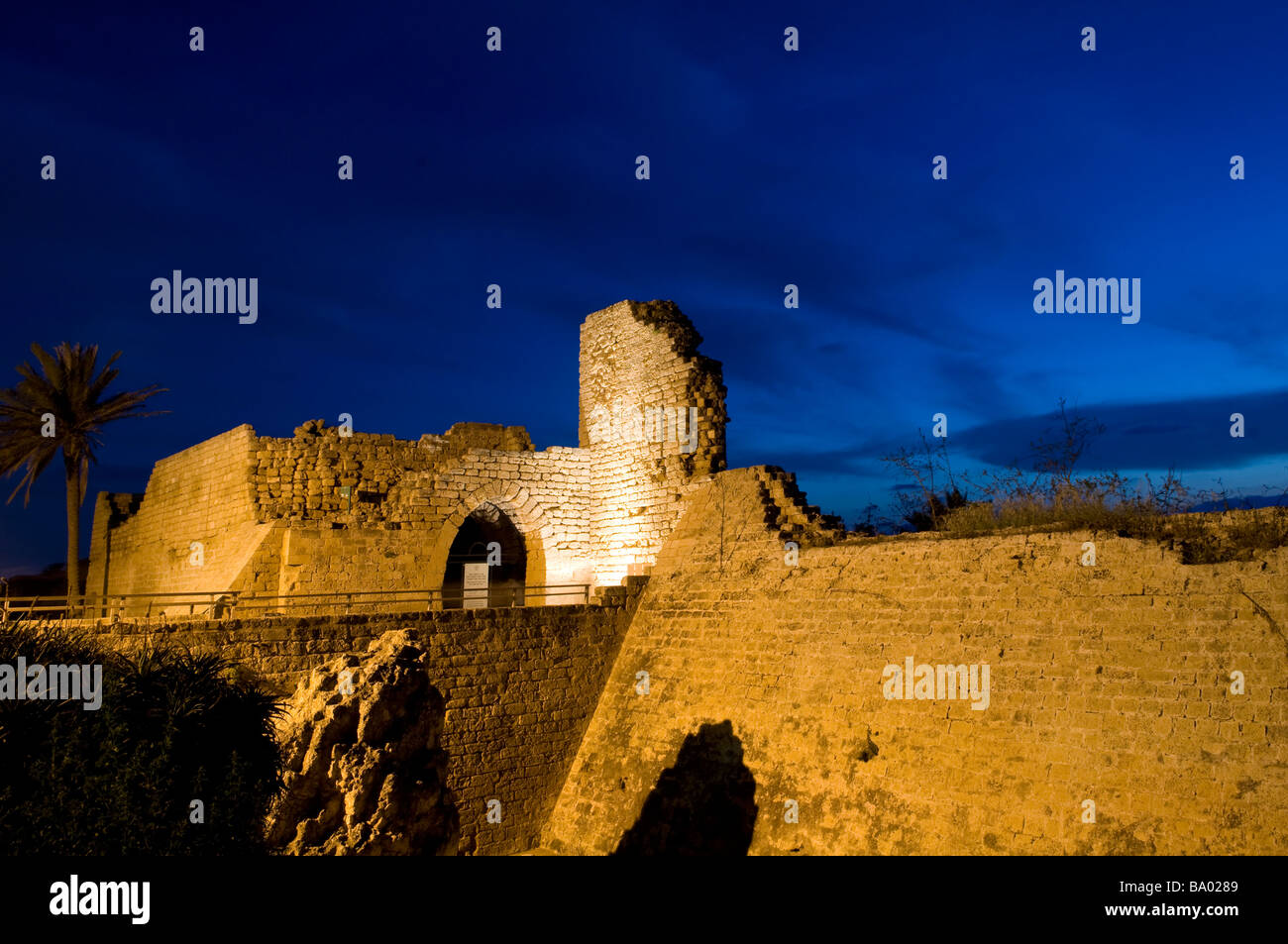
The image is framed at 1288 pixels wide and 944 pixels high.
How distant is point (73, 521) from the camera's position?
19.8 metres

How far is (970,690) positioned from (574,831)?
5992mm

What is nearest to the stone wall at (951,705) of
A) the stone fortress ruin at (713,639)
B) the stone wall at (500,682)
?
the stone fortress ruin at (713,639)

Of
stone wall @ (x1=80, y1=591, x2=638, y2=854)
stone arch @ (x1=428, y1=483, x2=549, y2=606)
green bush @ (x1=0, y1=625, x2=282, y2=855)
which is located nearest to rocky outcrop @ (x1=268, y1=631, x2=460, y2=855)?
stone wall @ (x1=80, y1=591, x2=638, y2=854)

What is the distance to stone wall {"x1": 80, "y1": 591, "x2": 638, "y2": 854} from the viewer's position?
11.6 metres

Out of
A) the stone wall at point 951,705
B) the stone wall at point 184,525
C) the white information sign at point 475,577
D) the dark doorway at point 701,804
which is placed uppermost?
the stone wall at point 184,525

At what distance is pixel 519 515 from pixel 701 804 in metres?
7.81

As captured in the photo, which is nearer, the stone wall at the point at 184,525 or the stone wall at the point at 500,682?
the stone wall at the point at 500,682

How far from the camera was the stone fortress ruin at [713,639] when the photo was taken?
754 cm

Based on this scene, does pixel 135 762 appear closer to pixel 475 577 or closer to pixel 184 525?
pixel 184 525

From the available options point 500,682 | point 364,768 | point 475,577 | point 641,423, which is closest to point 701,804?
point 500,682

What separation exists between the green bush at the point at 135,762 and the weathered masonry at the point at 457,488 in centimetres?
713

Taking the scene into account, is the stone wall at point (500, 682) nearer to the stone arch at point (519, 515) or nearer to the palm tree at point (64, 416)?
the stone arch at point (519, 515)
